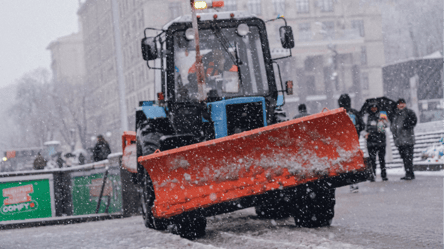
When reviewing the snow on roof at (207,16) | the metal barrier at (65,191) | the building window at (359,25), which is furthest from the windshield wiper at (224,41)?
the building window at (359,25)

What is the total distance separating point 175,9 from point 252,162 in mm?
54812

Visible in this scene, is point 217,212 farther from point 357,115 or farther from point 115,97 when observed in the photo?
point 115,97

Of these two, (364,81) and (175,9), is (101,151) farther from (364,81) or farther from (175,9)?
(364,81)

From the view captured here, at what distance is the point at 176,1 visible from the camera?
5909cm

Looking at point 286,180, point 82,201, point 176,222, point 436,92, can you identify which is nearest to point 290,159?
point 286,180

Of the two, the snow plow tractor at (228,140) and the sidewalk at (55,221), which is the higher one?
the snow plow tractor at (228,140)

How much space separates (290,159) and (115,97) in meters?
62.5

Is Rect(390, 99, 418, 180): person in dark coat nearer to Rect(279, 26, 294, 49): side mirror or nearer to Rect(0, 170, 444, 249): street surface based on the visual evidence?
Rect(0, 170, 444, 249): street surface

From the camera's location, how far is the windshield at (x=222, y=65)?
762 cm

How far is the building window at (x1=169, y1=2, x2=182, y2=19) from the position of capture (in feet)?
193

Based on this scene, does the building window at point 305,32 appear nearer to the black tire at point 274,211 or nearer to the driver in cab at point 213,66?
the black tire at point 274,211

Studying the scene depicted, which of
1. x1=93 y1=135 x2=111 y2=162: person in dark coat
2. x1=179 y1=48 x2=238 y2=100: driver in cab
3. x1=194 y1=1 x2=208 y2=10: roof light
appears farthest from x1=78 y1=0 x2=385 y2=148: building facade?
x1=194 y1=1 x2=208 y2=10: roof light

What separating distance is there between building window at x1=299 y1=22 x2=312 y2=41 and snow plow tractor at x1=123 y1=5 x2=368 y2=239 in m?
55.4

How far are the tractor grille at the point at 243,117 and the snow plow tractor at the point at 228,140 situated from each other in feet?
0.04
